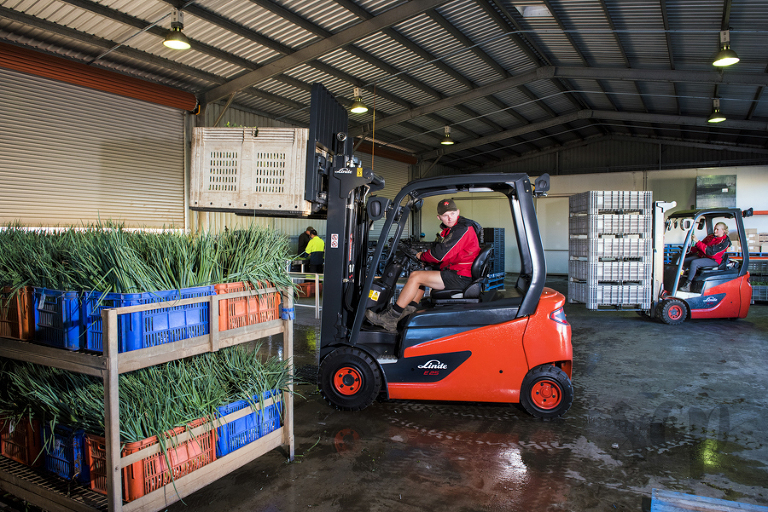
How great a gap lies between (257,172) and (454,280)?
2.13m

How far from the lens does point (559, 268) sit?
20594mm

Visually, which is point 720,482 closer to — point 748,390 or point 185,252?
point 748,390

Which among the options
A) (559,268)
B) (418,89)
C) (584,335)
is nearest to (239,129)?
(584,335)

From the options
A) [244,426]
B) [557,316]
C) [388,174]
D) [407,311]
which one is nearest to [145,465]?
[244,426]

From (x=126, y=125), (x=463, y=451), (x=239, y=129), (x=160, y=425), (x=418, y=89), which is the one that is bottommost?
(x=463, y=451)

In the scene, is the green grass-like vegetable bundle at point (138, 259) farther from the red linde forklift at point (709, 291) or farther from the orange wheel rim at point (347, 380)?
the red linde forklift at point (709, 291)

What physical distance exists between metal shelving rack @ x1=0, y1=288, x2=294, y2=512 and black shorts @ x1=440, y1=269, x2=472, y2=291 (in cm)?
196

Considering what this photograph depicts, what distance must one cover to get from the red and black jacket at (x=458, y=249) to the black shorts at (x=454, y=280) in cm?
5

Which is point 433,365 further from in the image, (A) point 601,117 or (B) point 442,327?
(A) point 601,117

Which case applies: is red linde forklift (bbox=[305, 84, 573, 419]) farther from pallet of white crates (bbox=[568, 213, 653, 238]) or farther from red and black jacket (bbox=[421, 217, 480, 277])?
pallet of white crates (bbox=[568, 213, 653, 238])

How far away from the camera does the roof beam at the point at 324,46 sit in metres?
8.68

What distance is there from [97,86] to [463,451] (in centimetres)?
988

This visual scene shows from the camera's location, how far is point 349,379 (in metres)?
4.39

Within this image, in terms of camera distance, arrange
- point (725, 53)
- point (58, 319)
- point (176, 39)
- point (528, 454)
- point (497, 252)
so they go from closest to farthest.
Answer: point (58, 319), point (528, 454), point (176, 39), point (725, 53), point (497, 252)
